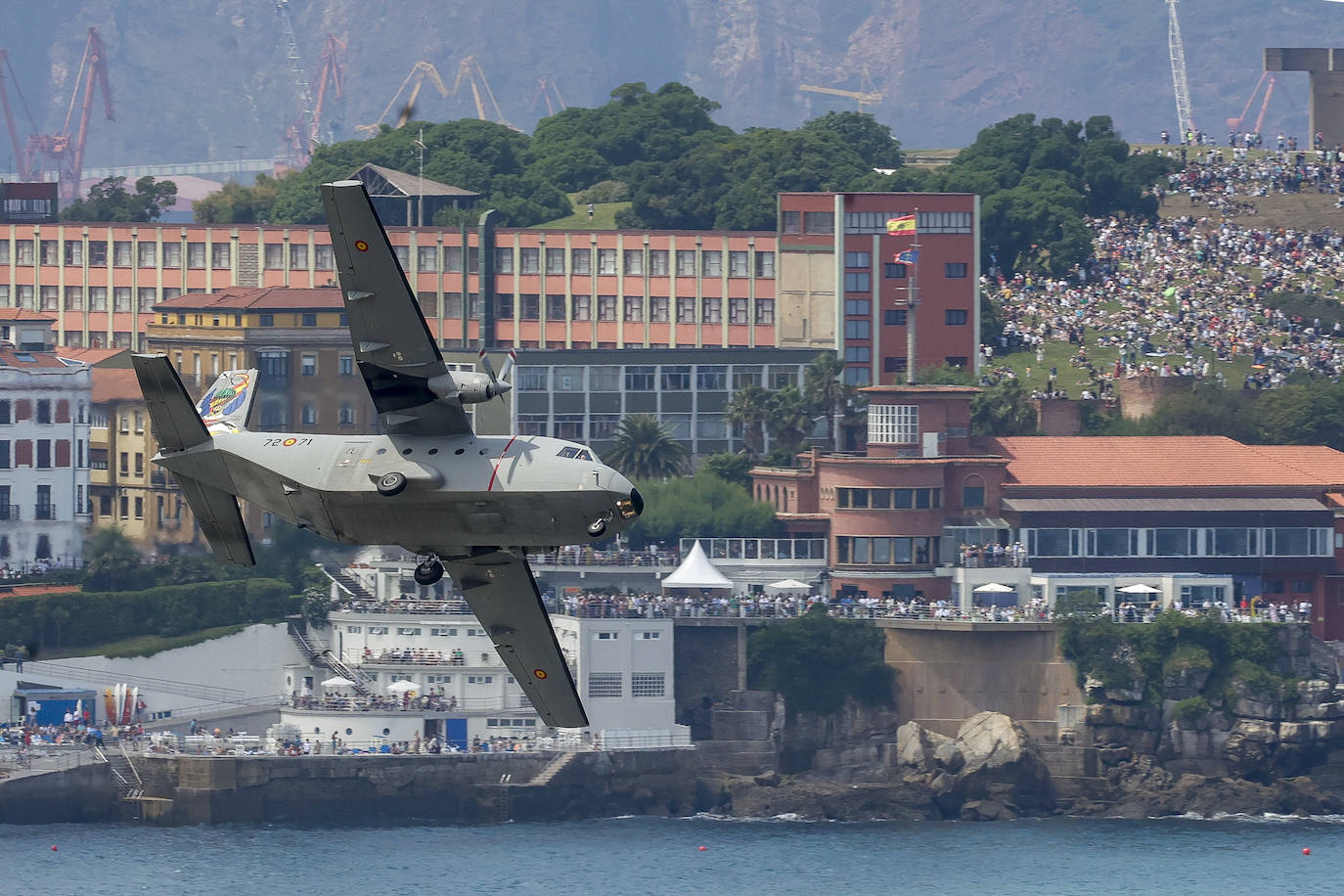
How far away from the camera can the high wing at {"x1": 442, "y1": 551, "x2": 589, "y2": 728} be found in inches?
2562

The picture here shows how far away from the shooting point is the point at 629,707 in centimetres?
17200

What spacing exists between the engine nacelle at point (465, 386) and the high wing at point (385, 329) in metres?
0.02

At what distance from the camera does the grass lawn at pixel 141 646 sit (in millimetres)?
171625

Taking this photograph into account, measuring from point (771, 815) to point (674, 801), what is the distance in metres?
5.61

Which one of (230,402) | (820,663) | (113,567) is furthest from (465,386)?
(113,567)

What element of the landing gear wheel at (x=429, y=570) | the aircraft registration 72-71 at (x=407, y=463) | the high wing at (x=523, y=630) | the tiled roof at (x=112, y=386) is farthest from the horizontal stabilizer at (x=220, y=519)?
the tiled roof at (x=112, y=386)

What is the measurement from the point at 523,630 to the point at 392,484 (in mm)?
7675

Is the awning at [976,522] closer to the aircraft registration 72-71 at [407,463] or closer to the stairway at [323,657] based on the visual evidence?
the stairway at [323,657]

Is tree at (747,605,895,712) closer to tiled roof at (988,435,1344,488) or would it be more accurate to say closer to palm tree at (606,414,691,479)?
tiled roof at (988,435,1344,488)

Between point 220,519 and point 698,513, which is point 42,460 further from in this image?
point 220,519

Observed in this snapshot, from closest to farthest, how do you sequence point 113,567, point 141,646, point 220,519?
point 220,519 < point 141,646 < point 113,567

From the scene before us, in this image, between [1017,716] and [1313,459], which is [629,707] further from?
[1313,459]

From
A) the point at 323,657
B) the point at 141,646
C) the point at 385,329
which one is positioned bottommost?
the point at 323,657

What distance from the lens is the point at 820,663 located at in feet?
575
